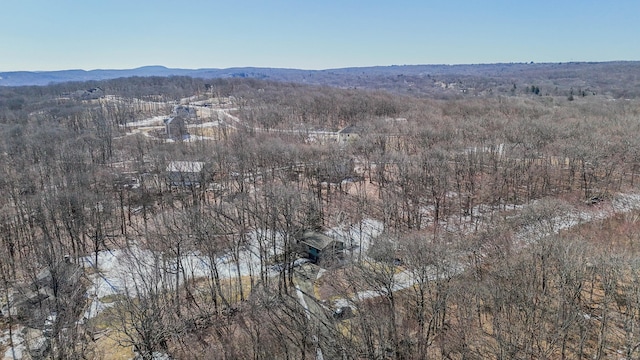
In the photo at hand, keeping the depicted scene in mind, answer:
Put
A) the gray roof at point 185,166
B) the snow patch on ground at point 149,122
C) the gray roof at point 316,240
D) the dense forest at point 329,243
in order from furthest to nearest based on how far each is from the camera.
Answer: the snow patch on ground at point 149,122
the gray roof at point 185,166
the gray roof at point 316,240
the dense forest at point 329,243

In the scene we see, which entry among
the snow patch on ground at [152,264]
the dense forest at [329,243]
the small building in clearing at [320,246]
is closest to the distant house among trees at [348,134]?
the dense forest at [329,243]

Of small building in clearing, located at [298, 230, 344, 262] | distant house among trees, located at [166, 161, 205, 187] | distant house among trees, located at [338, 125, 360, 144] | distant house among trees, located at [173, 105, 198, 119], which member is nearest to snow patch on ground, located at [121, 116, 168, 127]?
distant house among trees, located at [173, 105, 198, 119]

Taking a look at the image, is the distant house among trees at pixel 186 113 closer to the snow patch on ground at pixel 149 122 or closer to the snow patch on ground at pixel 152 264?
the snow patch on ground at pixel 149 122

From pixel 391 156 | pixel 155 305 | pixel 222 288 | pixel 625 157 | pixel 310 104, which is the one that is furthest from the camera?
pixel 310 104

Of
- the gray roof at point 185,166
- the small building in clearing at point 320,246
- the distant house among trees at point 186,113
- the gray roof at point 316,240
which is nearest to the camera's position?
the small building in clearing at point 320,246

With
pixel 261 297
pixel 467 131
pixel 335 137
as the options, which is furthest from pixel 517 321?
pixel 335 137

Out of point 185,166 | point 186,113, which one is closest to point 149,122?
point 186,113

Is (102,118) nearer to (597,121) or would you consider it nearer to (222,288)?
(222,288)
